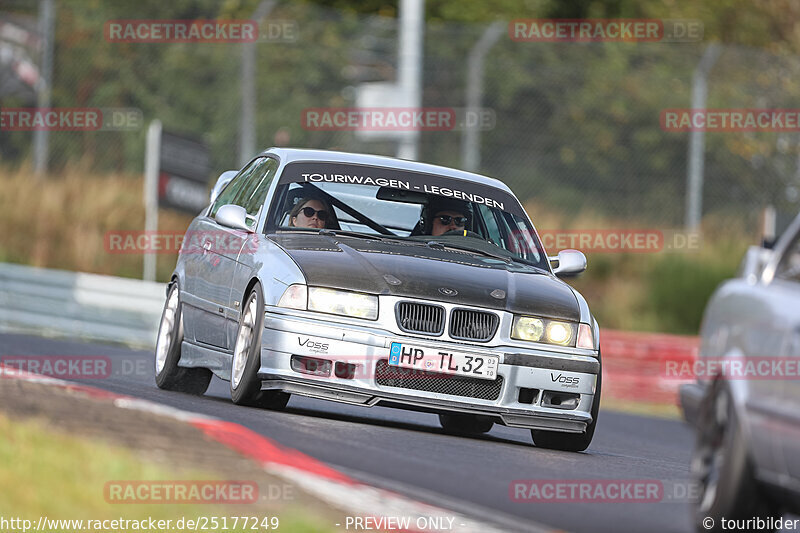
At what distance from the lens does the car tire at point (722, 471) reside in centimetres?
602

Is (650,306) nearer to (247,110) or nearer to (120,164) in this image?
(247,110)

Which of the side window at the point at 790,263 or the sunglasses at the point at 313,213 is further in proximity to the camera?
the sunglasses at the point at 313,213

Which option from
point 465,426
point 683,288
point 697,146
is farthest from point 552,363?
point 697,146

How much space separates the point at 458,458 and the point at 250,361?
A: 1.37m

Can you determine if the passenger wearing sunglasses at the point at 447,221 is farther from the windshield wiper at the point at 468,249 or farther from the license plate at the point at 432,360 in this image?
the license plate at the point at 432,360

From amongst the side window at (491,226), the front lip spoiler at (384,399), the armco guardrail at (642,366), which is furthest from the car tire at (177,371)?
the armco guardrail at (642,366)

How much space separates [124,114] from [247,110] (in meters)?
2.89

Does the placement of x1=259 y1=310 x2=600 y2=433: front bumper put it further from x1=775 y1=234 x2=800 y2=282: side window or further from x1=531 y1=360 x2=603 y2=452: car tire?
x1=775 y1=234 x2=800 y2=282: side window

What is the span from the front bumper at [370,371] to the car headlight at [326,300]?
0.07 metres

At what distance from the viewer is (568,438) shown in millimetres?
9688

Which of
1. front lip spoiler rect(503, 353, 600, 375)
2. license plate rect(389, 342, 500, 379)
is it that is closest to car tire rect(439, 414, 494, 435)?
front lip spoiler rect(503, 353, 600, 375)

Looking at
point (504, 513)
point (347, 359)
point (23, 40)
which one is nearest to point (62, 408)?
point (347, 359)

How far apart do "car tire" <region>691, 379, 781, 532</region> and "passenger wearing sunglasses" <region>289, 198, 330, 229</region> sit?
3825 millimetres

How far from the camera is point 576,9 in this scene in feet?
129
